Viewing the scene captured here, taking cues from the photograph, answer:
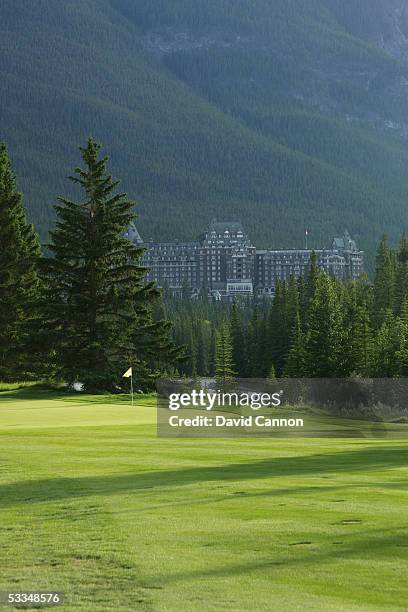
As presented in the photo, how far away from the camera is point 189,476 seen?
18.3 meters

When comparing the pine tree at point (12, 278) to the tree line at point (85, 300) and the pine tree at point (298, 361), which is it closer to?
the tree line at point (85, 300)

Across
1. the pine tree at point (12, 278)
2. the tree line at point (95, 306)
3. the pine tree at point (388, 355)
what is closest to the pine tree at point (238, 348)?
the pine tree at point (388, 355)

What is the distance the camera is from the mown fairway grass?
10906 millimetres

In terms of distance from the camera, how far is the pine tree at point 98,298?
61.7 meters

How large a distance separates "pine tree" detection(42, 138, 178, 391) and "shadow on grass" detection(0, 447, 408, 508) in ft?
132

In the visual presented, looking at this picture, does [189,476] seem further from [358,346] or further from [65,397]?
[358,346]

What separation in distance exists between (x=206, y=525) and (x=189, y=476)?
4.38 m

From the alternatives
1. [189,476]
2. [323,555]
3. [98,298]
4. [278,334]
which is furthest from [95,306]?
[278,334]

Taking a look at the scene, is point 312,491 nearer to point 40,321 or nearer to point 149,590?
point 149,590

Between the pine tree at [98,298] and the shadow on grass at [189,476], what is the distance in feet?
132

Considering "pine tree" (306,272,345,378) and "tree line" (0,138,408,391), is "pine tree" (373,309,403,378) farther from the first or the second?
"pine tree" (306,272,345,378)

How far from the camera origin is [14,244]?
75562mm

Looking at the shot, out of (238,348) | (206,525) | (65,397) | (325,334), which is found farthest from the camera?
(238,348)

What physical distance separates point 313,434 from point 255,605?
16281 millimetres
